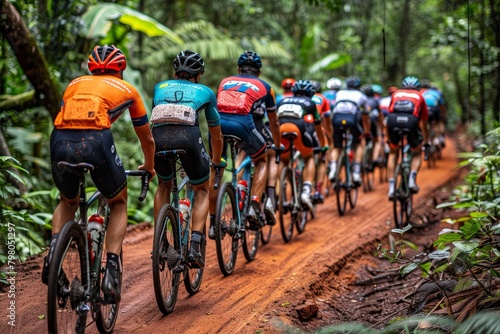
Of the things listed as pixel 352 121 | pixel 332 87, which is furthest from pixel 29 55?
pixel 332 87

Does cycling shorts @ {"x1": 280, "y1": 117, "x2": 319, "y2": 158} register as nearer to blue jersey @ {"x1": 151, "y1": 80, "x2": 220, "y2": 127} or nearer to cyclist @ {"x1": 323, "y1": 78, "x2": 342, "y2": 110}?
blue jersey @ {"x1": 151, "y1": 80, "x2": 220, "y2": 127}

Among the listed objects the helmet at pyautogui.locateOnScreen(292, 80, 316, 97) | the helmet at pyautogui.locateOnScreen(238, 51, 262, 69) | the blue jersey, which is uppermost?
the helmet at pyautogui.locateOnScreen(238, 51, 262, 69)

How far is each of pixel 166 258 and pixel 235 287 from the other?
4.67 ft

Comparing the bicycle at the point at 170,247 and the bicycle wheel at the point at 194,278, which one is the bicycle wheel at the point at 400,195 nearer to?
the bicycle wheel at the point at 194,278

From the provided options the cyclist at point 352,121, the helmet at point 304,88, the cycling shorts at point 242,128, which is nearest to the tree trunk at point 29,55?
the cycling shorts at point 242,128

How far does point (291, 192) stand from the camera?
9477 mm

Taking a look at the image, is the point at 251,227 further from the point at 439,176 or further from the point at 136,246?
Answer: the point at 439,176

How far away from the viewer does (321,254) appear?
336 inches

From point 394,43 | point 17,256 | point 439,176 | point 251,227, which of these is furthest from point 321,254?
point 394,43

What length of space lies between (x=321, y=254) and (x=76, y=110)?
189 inches

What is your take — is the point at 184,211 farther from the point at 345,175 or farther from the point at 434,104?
the point at 434,104

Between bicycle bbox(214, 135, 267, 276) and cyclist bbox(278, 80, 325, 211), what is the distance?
1496 mm

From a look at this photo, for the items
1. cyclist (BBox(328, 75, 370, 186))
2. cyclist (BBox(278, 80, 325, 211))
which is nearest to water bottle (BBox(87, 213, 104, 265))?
cyclist (BBox(278, 80, 325, 211))

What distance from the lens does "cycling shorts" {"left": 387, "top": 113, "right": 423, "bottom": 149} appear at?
9969 millimetres
